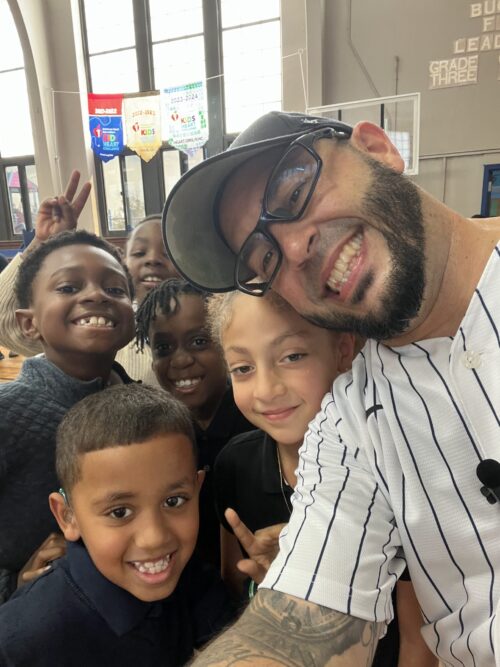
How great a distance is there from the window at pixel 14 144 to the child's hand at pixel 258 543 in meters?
8.58

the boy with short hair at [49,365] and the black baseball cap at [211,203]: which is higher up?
the black baseball cap at [211,203]

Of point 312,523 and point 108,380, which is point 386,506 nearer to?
point 312,523

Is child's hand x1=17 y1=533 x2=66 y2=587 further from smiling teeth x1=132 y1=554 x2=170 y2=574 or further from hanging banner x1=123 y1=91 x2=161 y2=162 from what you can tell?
hanging banner x1=123 y1=91 x2=161 y2=162

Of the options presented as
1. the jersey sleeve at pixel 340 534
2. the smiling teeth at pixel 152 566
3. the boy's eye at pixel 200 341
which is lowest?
the smiling teeth at pixel 152 566

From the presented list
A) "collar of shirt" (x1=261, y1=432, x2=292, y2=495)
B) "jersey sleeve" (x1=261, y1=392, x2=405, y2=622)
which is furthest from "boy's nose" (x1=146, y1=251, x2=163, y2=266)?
"jersey sleeve" (x1=261, y1=392, x2=405, y2=622)

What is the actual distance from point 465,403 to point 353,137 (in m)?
0.58

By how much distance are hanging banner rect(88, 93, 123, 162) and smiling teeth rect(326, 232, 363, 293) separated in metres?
6.66

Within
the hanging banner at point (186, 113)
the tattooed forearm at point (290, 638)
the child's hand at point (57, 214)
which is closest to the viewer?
the tattooed forearm at point (290, 638)

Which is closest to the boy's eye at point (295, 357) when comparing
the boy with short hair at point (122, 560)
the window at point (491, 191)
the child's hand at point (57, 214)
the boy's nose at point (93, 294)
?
the boy with short hair at point (122, 560)

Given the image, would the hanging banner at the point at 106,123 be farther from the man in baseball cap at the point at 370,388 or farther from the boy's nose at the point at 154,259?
the man in baseball cap at the point at 370,388

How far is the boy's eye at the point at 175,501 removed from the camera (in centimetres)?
100

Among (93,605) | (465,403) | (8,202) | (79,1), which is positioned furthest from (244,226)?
(8,202)

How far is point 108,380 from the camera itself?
146 centimetres

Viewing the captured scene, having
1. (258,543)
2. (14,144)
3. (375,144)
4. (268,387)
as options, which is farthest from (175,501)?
(14,144)
